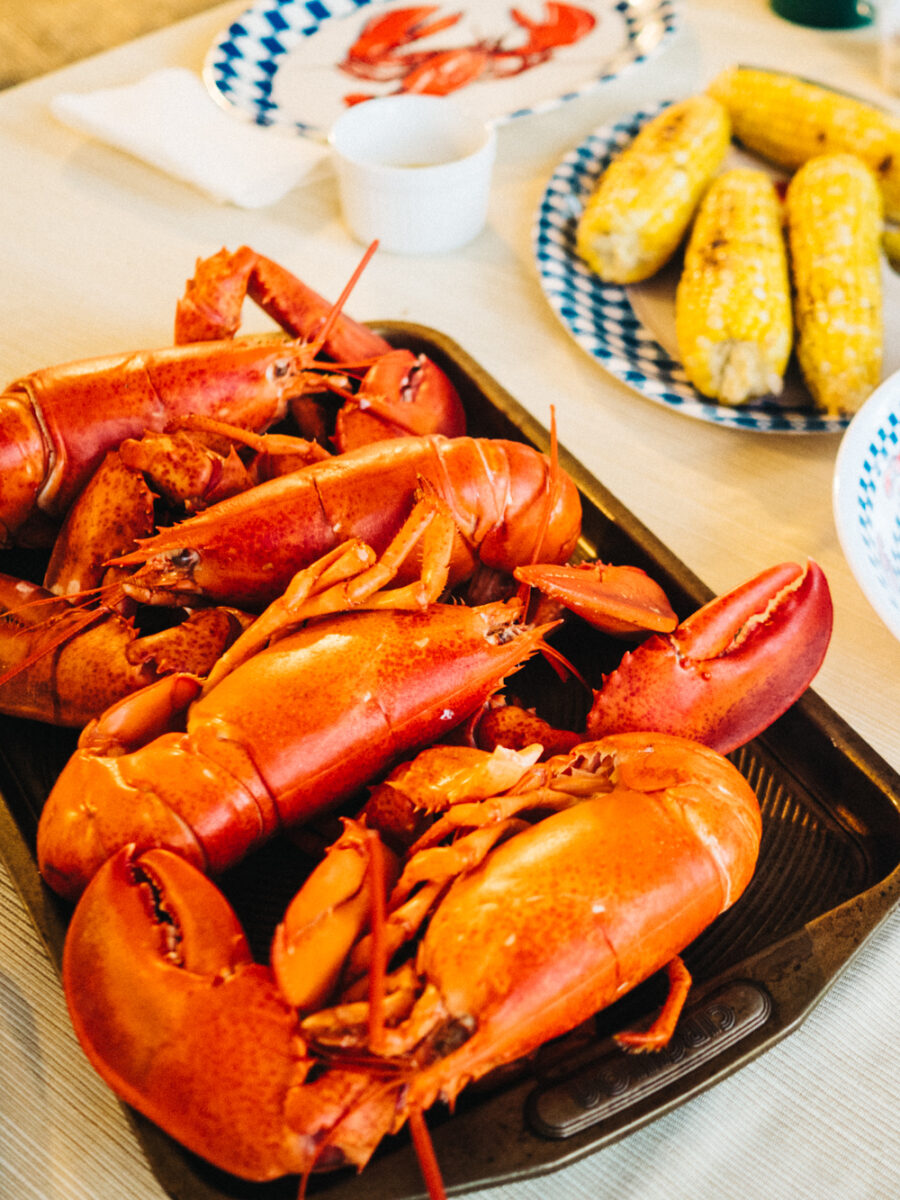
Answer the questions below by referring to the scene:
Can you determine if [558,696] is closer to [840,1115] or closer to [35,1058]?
[840,1115]

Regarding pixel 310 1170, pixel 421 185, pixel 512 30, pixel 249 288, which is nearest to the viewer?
pixel 310 1170

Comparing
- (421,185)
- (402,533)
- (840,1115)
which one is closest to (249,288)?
(421,185)

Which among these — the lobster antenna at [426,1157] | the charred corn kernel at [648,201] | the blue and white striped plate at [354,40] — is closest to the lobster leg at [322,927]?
the lobster antenna at [426,1157]

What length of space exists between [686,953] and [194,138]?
1.85 meters

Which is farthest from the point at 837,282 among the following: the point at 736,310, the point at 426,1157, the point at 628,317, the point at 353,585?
the point at 426,1157

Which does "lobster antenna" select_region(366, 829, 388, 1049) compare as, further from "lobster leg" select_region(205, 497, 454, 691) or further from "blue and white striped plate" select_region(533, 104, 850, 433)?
"blue and white striped plate" select_region(533, 104, 850, 433)

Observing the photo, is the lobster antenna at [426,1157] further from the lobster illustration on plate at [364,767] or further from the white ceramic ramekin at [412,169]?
the white ceramic ramekin at [412,169]

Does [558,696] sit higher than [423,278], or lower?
lower

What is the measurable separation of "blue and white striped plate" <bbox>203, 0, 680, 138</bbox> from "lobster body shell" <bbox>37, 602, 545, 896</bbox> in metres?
1.39

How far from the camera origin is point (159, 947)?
2.64 feet

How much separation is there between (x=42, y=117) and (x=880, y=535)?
2028 millimetres

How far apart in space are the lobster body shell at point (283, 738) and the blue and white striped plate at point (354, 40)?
1.39m

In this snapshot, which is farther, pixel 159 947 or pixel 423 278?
pixel 423 278

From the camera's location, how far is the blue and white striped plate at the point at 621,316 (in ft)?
5.00
